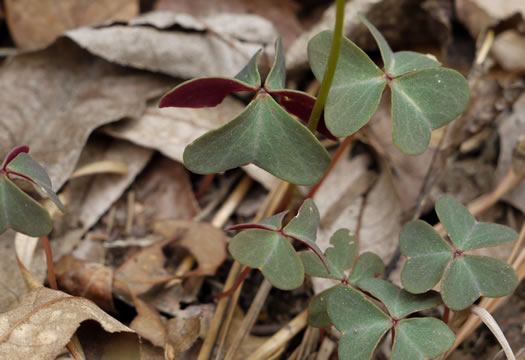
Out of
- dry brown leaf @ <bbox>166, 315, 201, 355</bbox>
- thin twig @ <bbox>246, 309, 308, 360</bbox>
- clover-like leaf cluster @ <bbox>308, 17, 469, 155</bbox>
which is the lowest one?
thin twig @ <bbox>246, 309, 308, 360</bbox>

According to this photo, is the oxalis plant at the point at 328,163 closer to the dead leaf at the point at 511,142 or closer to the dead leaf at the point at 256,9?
the dead leaf at the point at 511,142

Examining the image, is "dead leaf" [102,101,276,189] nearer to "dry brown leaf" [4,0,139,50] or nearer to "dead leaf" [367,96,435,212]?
"dead leaf" [367,96,435,212]

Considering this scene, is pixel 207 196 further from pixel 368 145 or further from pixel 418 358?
pixel 418 358

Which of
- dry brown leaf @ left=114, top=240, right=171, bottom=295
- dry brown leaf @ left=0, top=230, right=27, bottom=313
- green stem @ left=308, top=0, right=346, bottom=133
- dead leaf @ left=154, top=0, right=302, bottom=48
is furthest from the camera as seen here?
dead leaf @ left=154, top=0, right=302, bottom=48

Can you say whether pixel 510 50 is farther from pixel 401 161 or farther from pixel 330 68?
pixel 330 68

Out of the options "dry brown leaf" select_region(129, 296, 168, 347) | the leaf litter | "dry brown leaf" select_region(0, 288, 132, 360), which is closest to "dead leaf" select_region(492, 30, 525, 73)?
the leaf litter

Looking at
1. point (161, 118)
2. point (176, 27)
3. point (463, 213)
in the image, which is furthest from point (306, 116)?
point (176, 27)

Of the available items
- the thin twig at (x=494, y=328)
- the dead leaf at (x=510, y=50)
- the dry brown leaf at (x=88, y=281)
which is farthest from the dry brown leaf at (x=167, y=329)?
the dead leaf at (x=510, y=50)
